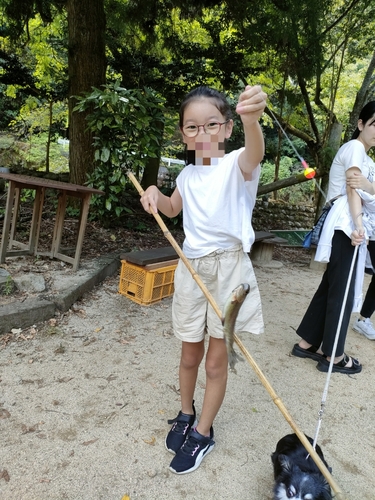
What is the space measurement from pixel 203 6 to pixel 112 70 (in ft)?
8.31

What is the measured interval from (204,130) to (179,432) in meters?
1.45

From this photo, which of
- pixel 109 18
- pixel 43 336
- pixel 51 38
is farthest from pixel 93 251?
pixel 51 38

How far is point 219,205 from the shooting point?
4.87 feet

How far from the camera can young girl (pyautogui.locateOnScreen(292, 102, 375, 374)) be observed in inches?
92.7

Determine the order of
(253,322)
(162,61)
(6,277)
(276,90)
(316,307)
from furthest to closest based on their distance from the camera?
(276,90) → (162,61) → (6,277) → (316,307) → (253,322)

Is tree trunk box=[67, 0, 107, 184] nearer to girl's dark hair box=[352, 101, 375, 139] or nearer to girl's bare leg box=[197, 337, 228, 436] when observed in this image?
girl's dark hair box=[352, 101, 375, 139]

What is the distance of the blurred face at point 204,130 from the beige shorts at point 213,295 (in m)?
0.42

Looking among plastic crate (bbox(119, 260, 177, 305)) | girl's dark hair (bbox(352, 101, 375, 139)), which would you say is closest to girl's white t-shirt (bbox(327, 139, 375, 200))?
girl's dark hair (bbox(352, 101, 375, 139))

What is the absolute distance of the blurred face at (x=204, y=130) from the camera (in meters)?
1.44

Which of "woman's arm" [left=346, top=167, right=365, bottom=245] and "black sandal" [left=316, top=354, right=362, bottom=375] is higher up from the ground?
"woman's arm" [left=346, top=167, right=365, bottom=245]

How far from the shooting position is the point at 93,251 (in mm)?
4625

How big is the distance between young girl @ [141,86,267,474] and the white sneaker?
2.25 metres

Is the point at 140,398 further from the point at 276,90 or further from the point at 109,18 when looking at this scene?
Result: the point at 276,90

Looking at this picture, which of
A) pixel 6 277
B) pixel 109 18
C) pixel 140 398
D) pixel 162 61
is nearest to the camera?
pixel 140 398
